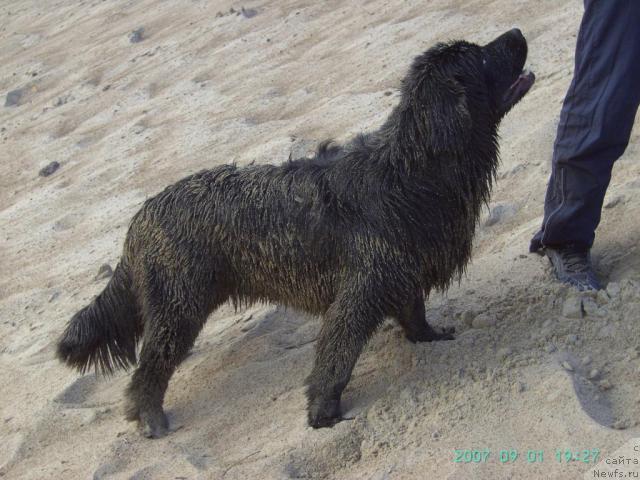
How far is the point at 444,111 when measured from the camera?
400 centimetres

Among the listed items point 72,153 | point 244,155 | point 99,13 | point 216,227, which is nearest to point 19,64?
point 99,13

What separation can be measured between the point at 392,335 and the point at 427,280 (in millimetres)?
543

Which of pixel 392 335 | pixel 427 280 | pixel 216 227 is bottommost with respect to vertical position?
pixel 392 335

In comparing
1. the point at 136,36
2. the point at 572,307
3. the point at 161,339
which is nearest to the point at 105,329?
the point at 161,339

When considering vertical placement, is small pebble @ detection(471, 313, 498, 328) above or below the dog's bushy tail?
below

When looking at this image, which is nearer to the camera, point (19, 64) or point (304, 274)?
point (304, 274)

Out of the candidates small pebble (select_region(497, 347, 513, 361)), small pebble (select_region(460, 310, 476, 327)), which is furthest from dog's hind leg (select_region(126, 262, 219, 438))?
small pebble (select_region(497, 347, 513, 361))

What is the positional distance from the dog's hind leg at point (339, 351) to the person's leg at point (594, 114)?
118 centimetres

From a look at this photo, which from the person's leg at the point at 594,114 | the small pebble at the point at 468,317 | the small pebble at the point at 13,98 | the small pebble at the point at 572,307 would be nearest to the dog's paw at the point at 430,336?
the small pebble at the point at 468,317

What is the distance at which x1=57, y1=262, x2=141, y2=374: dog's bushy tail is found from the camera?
4562mm

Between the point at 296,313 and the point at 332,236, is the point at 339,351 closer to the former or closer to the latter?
the point at 332,236

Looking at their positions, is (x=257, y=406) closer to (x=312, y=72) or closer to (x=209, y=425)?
(x=209, y=425)

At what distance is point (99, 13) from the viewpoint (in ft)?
44.1

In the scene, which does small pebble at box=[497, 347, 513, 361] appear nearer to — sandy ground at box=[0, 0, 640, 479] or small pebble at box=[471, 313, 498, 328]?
sandy ground at box=[0, 0, 640, 479]
